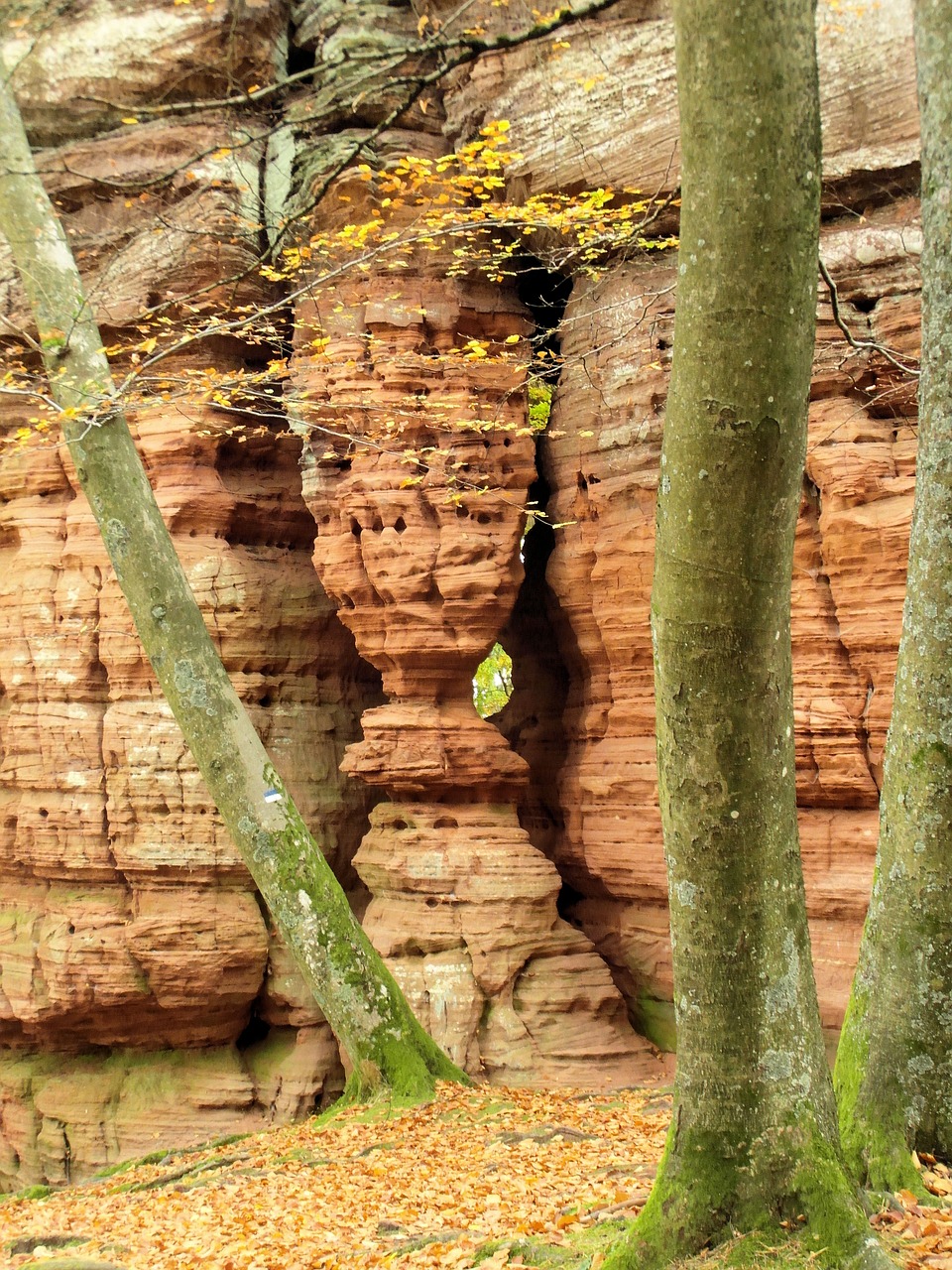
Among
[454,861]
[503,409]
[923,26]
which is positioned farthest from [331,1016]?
[923,26]

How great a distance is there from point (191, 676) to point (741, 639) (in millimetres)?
5826

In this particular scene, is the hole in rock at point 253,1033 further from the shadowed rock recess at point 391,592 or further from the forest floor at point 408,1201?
the forest floor at point 408,1201

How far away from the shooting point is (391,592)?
12.4 m

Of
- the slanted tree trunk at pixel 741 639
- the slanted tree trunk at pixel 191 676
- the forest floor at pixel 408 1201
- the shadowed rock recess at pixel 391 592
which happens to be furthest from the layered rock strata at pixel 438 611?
the slanted tree trunk at pixel 741 639

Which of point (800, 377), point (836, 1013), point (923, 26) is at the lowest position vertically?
point (836, 1013)

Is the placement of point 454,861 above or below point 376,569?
below

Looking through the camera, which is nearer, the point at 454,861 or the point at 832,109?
the point at 832,109

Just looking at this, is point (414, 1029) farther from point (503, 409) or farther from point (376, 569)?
point (503, 409)

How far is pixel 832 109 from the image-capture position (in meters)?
10.6

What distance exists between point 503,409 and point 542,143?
8.88 ft

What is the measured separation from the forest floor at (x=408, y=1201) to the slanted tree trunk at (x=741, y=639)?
13.5 inches

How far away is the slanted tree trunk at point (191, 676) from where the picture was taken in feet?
29.7

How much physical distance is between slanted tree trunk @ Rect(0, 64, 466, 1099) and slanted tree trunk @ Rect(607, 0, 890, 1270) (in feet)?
16.5

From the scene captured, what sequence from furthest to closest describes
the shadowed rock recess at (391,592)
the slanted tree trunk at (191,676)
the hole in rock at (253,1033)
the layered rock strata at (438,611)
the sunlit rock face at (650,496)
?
the hole in rock at (253,1033)
the layered rock strata at (438,611)
the shadowed rock recess at (391,592)
the sunlit rock face at (650,496)
the slanted tree trunk at (191,676)
